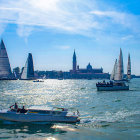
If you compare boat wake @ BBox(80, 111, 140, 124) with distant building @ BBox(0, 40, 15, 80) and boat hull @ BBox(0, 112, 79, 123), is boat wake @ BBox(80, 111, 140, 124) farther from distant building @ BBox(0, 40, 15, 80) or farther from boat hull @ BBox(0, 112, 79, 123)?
distant building @ BBox(0, 40, 15, 80)

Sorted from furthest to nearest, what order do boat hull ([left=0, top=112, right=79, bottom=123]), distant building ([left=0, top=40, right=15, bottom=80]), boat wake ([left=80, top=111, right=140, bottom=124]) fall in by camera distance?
distant building ([left=0, top=40, right=15, bottom=80]) → boat wake ([left=80, top=111, right=140, bottom=124]) → boat hull ([left=0, top=112, right=79, bottom=123])

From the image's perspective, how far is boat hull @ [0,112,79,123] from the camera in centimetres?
2328

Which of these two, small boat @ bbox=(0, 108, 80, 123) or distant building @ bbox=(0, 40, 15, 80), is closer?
small boat @ bbox=(0, 108, 80, 123)

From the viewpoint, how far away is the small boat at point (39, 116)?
76.4 ft

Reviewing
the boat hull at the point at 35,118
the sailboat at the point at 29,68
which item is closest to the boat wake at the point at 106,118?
the boat hull at the point at 35,118

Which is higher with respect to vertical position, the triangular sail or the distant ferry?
the triangular sail

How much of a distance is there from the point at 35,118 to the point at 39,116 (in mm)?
469

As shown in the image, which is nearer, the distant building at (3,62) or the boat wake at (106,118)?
the boat wake at (106,118)

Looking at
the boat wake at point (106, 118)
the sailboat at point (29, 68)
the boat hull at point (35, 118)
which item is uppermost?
the sailboat at point (29, 68)

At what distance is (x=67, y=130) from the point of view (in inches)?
821

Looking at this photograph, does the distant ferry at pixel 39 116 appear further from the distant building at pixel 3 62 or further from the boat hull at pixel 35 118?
the distant building at pixel 3 62

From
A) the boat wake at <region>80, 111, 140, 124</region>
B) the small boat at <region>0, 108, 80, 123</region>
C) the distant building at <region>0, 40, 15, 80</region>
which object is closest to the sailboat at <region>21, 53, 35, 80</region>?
the distant building at <region>0, 40, 15, 80</region>

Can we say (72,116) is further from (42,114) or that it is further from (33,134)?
(33,134)

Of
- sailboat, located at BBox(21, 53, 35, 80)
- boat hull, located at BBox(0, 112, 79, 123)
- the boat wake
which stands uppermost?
sailboat, located at BBox(21, 53, 35, 80)
